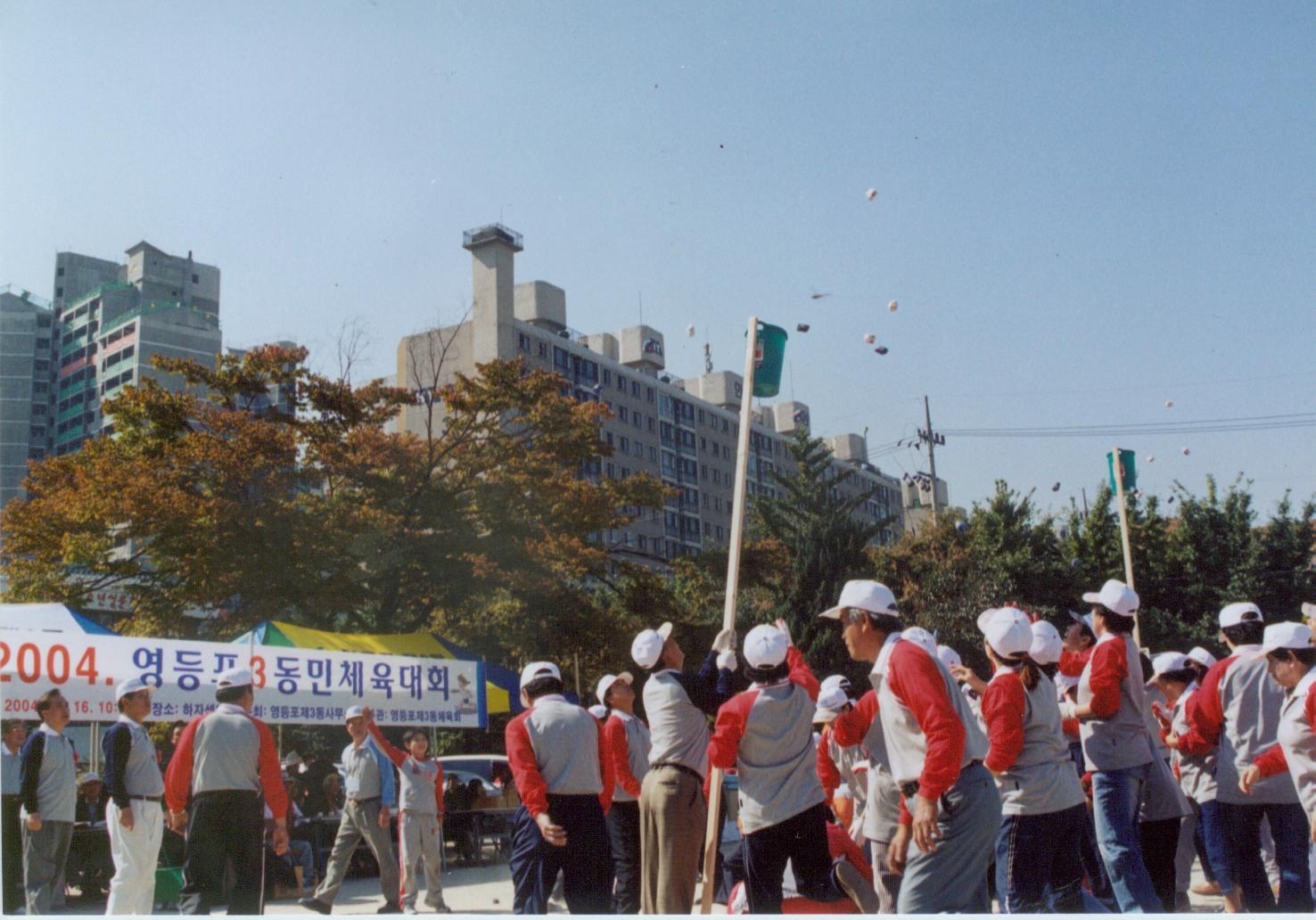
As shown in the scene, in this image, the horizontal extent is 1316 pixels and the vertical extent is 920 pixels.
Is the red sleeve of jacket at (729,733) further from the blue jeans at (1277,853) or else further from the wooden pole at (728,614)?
the blue jeans at (1277,853)

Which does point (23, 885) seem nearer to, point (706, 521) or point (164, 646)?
point (164, 646)

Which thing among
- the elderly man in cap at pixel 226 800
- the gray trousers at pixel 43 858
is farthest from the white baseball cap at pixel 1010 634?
the gray trousers at pixel 43 858

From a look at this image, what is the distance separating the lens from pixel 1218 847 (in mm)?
6605

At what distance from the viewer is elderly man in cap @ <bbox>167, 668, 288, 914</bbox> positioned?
23.8 feet

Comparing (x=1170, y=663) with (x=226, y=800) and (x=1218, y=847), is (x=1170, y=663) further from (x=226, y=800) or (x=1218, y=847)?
(x=226, y=800)

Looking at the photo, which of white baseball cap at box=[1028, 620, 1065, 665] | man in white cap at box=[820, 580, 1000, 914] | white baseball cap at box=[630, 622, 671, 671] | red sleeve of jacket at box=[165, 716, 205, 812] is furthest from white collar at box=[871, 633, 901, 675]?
red sleeve of jacket at box=[165, 716, 205, 812]

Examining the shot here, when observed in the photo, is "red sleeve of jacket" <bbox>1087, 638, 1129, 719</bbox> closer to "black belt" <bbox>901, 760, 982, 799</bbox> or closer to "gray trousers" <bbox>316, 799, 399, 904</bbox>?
"black belt" <bbox>901, 760, 982, 799</bbox>

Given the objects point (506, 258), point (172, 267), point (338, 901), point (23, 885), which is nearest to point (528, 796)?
point (23, 885)

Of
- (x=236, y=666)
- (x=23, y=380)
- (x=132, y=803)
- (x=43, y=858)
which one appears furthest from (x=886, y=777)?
(x=23, y=380)

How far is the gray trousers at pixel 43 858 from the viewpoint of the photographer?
927 cm

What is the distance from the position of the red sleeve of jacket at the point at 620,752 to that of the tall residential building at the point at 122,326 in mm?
83001

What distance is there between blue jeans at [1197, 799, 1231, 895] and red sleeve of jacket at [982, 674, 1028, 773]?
182 centimetres

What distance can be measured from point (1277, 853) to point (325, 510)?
20607 millimetres

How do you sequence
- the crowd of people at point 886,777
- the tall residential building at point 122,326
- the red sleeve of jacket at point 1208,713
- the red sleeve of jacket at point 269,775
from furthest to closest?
the tall residential building at point 122,326 → the red sleeve of jacket at point 269,775 → the red sleeve of jacket at point 1208,713 → the crowd of people at point 886,777
